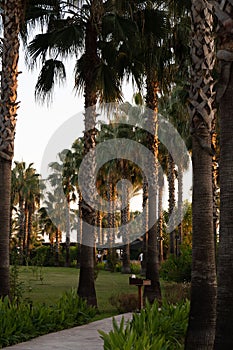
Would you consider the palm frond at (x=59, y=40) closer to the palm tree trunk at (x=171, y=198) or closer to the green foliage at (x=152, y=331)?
the green foliage at (x=152, y=331)

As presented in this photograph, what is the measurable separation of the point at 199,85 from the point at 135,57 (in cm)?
740

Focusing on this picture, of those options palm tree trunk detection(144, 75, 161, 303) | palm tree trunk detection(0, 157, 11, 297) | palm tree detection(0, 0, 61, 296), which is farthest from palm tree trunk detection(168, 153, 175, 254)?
palm tree trunk detection(0, 157, 11, 297)

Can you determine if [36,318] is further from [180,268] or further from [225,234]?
[180,268]

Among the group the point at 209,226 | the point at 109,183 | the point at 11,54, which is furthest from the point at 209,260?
the point at 109,183

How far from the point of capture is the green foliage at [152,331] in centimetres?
651

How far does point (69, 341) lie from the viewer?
9.42 meters

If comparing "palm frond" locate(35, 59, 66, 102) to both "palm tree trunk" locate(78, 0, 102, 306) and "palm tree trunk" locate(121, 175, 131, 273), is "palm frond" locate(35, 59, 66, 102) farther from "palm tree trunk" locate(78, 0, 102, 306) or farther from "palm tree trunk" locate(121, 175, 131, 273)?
"palm tree trunk" locate(121, 175, 131, 273)

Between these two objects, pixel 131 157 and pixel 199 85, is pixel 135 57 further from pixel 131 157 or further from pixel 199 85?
pixel 131 157

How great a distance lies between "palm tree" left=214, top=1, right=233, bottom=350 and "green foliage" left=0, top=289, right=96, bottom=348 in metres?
5.13

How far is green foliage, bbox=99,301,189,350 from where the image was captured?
21.3ft

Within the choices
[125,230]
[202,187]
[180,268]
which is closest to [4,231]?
[202,187]

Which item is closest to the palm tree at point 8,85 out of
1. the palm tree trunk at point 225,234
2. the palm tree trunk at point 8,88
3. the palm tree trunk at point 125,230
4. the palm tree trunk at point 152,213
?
the palm tree trunk at point 8,88

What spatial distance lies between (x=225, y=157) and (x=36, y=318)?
674cm

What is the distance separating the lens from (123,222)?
40750 mm
